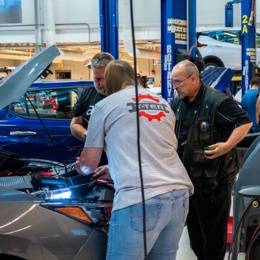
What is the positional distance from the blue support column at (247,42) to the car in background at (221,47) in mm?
2823

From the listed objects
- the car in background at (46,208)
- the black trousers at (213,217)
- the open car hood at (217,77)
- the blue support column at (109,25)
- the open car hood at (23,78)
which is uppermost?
the blue support column at (109,25)

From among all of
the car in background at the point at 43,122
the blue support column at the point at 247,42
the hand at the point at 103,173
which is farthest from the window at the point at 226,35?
the hand at the point at 103,173

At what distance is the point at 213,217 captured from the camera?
3.51 metres

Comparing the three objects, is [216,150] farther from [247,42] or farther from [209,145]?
[247,42]

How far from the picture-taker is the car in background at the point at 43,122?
21.1 feet

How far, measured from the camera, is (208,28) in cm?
1379

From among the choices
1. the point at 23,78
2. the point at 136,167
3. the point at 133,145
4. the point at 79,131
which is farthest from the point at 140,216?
the point at 79,131

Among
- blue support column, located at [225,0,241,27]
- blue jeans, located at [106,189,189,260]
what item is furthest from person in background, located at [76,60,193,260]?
blue support column, located at [225,0,241,27]

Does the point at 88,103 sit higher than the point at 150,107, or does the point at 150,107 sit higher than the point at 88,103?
the point at 150,107

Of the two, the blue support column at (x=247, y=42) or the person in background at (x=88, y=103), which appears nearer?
the person in background at (x=88, y=103)

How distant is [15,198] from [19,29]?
39.2 feet

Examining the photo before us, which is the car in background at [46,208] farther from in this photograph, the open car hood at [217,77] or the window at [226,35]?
the window at [226,35]

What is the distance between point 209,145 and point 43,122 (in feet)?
11.6

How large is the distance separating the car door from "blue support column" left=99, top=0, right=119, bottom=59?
4.19 feet
